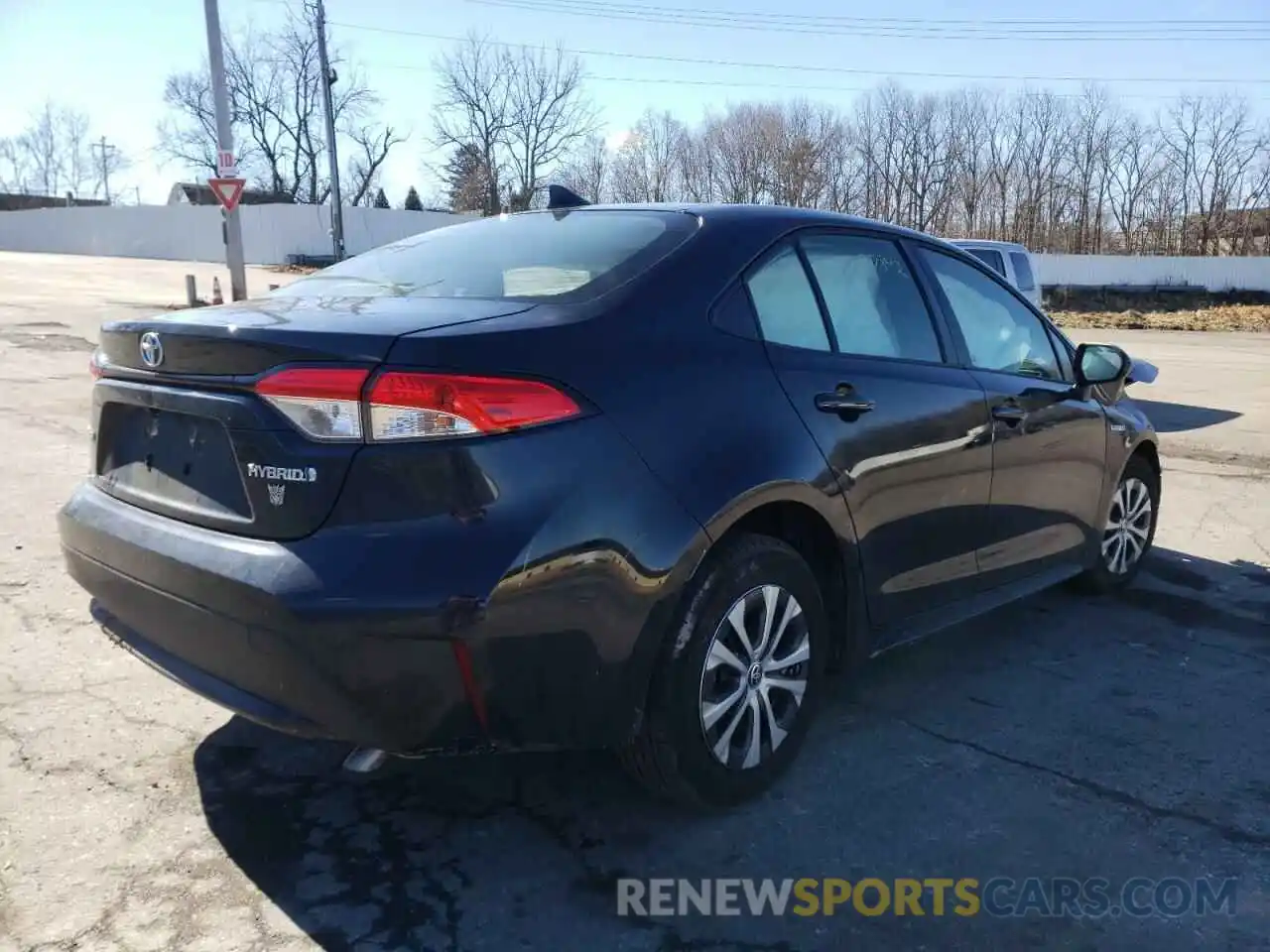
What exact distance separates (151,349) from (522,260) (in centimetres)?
109

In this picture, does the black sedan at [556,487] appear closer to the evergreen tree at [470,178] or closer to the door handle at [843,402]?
the door handle at [843,402]

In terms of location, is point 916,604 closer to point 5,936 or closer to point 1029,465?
point 1029,465

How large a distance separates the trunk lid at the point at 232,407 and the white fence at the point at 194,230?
140ft

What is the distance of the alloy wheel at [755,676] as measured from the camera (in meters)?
2.90

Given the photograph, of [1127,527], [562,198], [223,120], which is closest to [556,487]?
[562,198]

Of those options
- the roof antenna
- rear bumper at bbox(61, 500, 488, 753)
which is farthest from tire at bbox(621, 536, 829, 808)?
the roof antenna

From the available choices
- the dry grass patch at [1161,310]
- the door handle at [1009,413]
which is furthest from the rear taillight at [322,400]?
the dry grass patch at [1161,310]

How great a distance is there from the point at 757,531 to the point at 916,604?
89cm

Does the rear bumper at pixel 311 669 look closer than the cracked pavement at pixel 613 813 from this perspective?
Yes

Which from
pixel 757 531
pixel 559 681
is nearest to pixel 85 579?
pixel 559 681

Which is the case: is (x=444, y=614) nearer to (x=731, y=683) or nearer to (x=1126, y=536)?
(x=731, y=683)

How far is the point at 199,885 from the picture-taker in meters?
2.61

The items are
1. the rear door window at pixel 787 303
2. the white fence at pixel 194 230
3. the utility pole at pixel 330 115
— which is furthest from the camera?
the white fence at pixel 194 230

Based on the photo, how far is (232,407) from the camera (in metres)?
2.52
